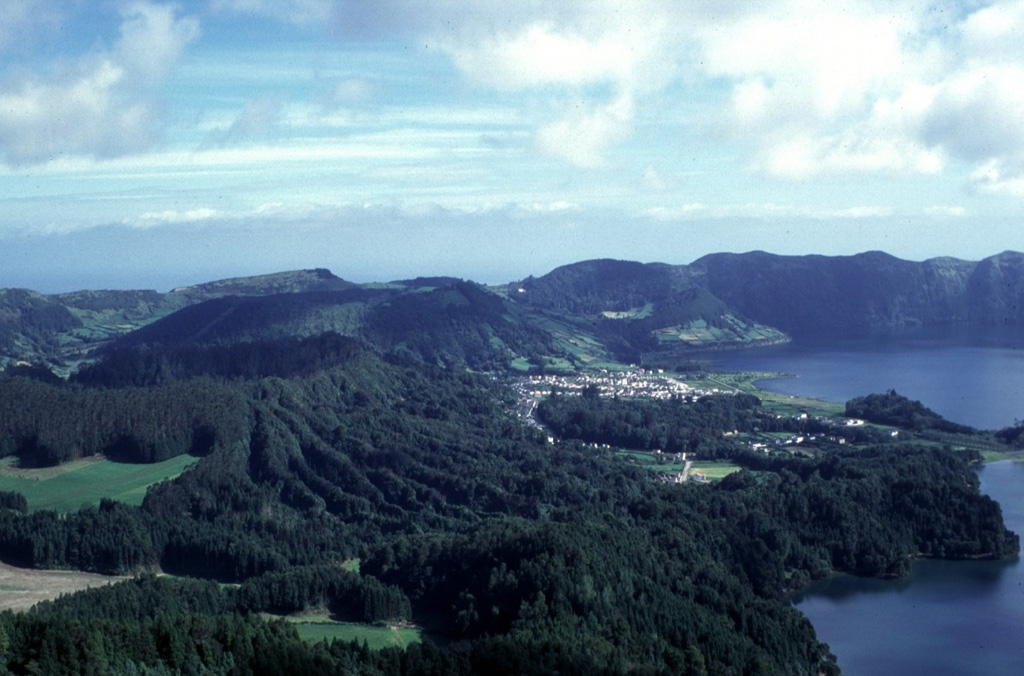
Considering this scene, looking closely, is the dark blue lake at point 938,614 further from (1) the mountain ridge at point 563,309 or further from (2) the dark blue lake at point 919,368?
(1) the mountain ridge at point 563,309

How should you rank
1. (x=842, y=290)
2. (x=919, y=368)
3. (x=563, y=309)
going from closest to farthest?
(x=919, y=368) < (x=563, y=309) < (x=842, y=290)

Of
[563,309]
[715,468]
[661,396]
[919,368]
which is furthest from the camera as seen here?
[563,309]

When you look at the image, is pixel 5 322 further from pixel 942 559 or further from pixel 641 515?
pixel 942 559

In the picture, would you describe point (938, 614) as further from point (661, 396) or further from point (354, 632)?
point (661, 396)

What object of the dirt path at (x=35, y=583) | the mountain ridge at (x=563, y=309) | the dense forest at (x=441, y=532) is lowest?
the dirt path at (x=35, y=583)

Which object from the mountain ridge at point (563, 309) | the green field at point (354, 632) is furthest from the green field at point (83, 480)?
the mountain ridge at point (563, 309)

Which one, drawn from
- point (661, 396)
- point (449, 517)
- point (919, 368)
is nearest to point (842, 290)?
point (919, 368)

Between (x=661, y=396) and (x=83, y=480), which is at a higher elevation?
(x=661, y=396)
